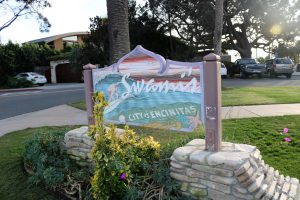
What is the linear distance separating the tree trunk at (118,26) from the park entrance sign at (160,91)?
2.90m

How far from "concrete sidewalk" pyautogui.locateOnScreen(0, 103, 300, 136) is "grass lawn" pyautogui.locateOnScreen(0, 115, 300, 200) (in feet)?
2.24

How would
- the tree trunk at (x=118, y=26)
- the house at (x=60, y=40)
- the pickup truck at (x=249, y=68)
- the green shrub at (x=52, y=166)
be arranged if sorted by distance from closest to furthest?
the green shrub at (x=52, y=166)
the tree trunk at (x=118, y=26)
the pickup truck at (x=249, y=68)
the house at (x=60, y=40)

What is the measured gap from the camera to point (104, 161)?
3799 millimetres

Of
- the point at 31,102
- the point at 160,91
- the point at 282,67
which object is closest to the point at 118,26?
the point at 160,91

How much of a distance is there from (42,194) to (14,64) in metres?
31.3

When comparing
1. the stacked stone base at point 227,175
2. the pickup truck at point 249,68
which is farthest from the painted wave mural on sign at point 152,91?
the pickup truck at point 249,68

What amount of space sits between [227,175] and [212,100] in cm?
96

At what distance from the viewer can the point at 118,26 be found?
8508 mm

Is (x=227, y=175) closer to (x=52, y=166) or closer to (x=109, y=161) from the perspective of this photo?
(x=109, y=161)

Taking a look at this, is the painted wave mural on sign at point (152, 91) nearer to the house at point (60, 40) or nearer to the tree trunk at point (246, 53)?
the tree trunk at point (246, 53)

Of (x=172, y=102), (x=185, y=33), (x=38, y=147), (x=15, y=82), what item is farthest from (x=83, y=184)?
(x=185, y=33)

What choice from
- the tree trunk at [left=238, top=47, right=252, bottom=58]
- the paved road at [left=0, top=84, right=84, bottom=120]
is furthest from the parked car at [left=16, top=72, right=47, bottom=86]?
the tree trunk at [left=238, top=47, right=252, bottom=58]

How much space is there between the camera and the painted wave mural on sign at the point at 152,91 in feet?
15.3

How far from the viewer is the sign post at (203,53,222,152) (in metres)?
4.07
